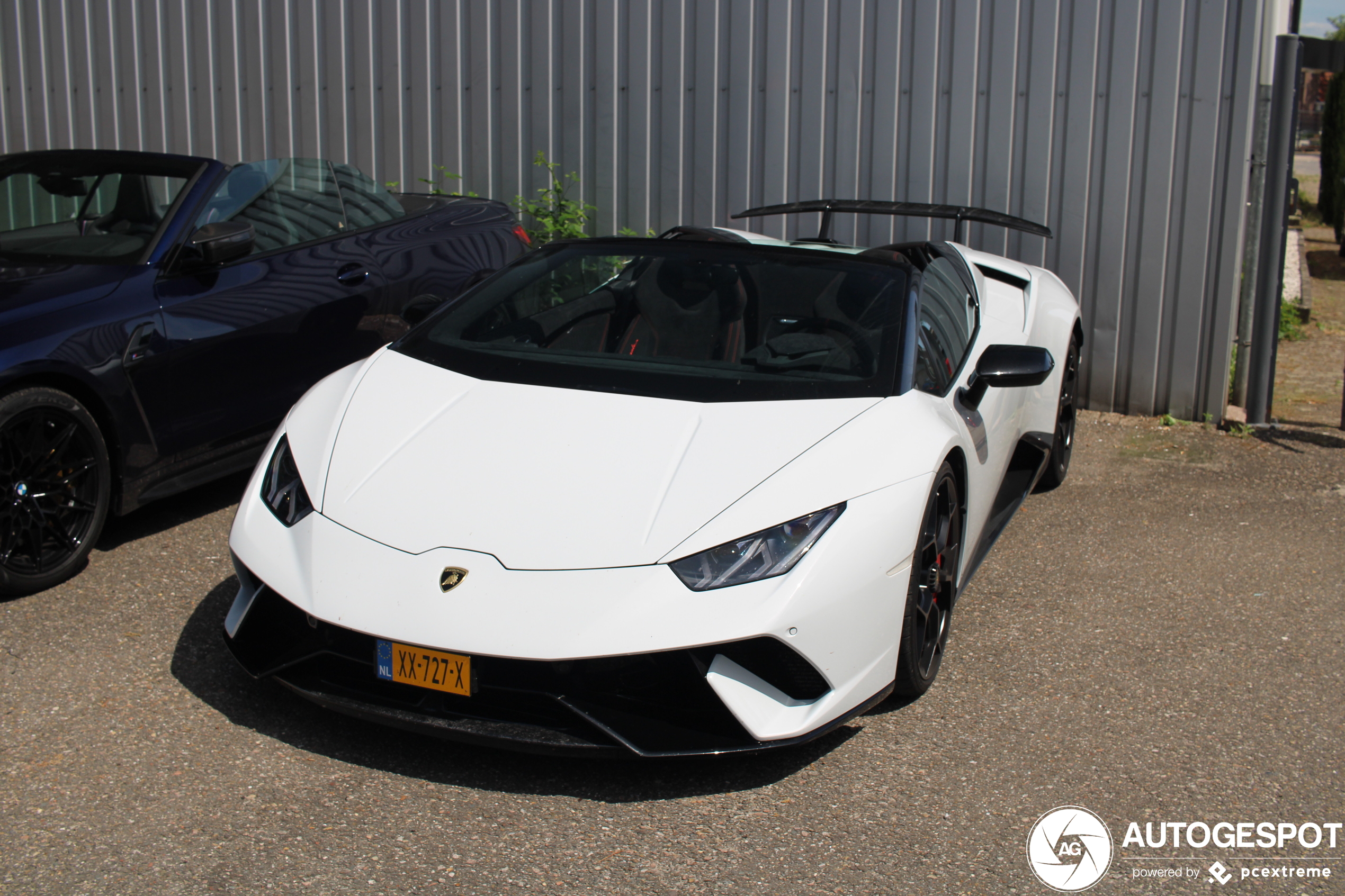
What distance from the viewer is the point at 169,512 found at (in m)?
5.19

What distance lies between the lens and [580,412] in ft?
11.8

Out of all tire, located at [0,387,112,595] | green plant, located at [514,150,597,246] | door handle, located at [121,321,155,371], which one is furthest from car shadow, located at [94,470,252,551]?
green plant, located at [514,150,597,246]

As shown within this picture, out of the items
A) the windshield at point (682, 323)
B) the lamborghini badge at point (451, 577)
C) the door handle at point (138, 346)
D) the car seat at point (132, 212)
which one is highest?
the car seat at point (132, 212)

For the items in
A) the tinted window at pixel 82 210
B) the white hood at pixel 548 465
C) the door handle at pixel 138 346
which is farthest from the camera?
the tinted window at pixel 82 210

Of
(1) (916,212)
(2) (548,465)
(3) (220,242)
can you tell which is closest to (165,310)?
(3) (220,242)

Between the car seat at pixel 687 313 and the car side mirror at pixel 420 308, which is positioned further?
the car side mirror at pixel 420 308

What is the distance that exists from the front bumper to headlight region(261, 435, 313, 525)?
381 mm

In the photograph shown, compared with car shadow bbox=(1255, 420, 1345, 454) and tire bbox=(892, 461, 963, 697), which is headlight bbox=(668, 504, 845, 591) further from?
car shadow bbox=(1255, 420, 1345, 454)

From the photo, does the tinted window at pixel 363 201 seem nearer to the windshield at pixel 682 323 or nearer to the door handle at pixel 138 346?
the door handle at pixel 138 346

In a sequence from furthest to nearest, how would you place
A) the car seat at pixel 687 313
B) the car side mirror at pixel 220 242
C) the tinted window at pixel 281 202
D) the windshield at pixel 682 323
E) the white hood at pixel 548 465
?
the tinted window at pixel 281 202 < the car side mirror at pixel 220 242 < the car seat at pixel 687 313 < the windshield at pixel 682 323 < the white hood at pixel 548 465

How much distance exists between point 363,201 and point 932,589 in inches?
141

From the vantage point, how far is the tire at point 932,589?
339 cm

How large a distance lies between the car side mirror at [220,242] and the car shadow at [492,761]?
197 cm

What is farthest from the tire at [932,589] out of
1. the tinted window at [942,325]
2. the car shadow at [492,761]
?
the tinted window at [942,325]
